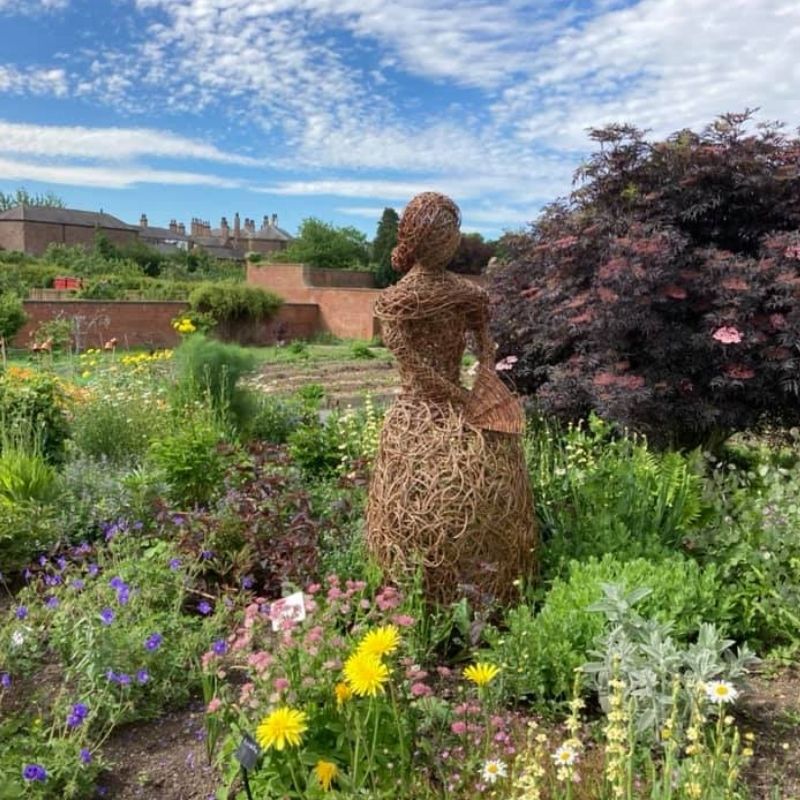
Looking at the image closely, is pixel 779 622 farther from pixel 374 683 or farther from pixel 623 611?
pixel 374 683

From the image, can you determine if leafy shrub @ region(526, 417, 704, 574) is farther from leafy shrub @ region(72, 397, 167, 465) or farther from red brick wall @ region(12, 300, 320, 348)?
red brick wall @ region(12, 300, 320, 348)

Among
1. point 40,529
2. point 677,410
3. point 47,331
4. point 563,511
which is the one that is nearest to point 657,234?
point 677,410

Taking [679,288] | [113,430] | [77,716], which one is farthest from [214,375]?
[77,716]

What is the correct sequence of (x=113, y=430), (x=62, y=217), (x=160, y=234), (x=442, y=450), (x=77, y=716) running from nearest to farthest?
(x=77, y=716) < (x=442, y=450) < (x=113, y=430) < (x=62, y=217) < (x=160, y=234)

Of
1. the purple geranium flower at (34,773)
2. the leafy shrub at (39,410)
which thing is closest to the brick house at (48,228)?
the leafy shrub at (39,410)

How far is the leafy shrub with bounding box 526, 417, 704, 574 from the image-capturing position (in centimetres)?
334

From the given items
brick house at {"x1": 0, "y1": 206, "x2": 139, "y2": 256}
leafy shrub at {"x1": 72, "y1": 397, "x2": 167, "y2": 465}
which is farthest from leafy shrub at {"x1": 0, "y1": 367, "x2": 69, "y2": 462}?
brick house at {"x1": 0, "y1": 206, "x2": 139, "y2": 256}

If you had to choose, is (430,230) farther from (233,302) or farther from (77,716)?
(233,302)

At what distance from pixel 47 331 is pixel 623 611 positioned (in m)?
12.6

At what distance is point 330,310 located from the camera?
27.0 m

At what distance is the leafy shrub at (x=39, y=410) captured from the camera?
5.59 metres

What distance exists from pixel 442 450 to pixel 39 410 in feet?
13.9

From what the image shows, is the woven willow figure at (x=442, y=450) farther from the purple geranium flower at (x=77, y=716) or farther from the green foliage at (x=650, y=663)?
the purple geranium flower at (x=77, y=716)

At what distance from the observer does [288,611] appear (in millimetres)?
2307
